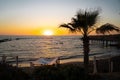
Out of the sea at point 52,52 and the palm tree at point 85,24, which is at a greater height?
the palm tree at point 85,24

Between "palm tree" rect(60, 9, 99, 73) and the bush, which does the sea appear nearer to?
"palm tree" rect(60, 9, 99, 73)

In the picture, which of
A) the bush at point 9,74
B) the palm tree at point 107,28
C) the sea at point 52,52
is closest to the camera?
the bush at point 9,74

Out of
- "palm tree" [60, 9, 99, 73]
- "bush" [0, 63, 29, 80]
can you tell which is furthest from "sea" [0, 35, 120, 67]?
"bush" [0, 63, 29, 80]

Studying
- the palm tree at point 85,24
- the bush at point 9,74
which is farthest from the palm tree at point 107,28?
the bush at point 9,74

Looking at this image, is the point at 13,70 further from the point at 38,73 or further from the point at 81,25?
the point at 81,25

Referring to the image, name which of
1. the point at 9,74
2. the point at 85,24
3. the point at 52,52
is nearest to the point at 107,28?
the point at 85,24

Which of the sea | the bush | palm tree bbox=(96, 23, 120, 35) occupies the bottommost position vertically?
the sea

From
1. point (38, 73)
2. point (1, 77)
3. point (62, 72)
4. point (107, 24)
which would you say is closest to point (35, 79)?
point (38, 73)

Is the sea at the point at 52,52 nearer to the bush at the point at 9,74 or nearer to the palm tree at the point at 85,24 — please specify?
the palm tree at the point at 85,24

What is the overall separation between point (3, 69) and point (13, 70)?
1.22ft

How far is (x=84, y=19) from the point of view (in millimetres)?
15688

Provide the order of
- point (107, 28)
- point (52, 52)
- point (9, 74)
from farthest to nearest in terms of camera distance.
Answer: point (52, 52) < point (107, 28) < point (9, 74)

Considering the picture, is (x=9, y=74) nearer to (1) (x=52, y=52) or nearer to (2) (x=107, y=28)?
(2) (x=107, y=28)

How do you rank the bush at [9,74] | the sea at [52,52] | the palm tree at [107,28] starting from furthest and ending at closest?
1. the sea at [52,52]
2. the palm tree at [107,28]
3. the bush at [9,74]
